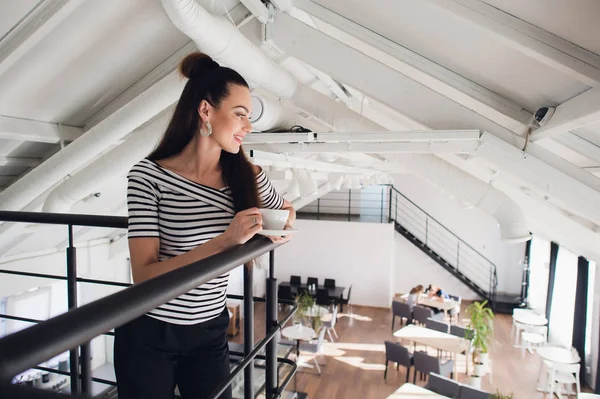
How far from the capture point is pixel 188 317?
109cm

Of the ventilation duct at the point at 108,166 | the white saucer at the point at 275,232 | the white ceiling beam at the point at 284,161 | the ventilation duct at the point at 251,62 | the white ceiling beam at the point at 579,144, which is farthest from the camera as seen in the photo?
the white ceiling beam at the point at 284,161

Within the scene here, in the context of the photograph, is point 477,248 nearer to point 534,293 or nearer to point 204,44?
point 534,293

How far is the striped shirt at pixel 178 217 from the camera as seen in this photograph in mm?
1056

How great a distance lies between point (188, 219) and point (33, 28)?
65.2 inches

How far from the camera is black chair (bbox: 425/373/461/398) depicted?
5348mm

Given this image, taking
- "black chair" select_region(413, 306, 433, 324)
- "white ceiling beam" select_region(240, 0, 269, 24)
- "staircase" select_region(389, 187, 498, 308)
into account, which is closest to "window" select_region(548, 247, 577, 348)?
"staircase" select_region(389, 187, 498, 308)

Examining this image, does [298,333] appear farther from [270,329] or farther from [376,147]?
[270,329]

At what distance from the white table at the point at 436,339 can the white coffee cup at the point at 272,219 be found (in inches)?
251

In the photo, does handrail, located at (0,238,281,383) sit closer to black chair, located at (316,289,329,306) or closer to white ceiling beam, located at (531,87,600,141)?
white ceiling beam, located at (531,87,600,141)

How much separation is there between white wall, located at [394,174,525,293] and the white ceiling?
8667mm

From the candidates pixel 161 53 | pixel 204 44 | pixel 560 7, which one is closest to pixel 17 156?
pixel 161 53

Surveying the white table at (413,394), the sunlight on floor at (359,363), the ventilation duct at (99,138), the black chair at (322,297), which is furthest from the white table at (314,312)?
the ventilation duct at (99,138)

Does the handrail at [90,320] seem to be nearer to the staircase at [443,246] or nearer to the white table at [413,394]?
the white table at [413,394]

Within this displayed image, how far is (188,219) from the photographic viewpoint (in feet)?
3.63
